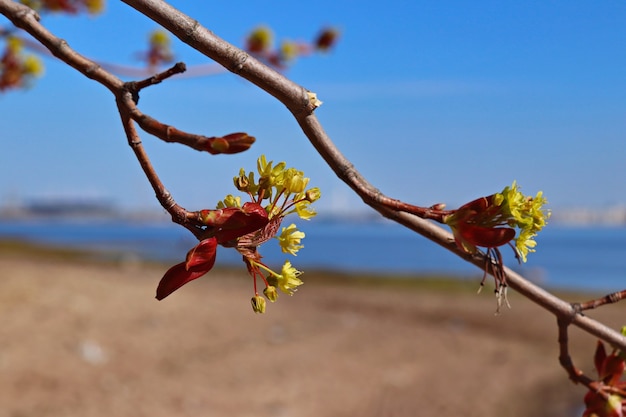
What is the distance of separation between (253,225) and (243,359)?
7.30 metres

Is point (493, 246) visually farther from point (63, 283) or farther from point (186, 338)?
point (63, 283)

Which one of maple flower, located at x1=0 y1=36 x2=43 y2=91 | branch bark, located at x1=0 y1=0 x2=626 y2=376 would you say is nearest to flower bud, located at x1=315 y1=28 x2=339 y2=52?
maple flower, located at x1=0 y1=36 x2=43 y2=91

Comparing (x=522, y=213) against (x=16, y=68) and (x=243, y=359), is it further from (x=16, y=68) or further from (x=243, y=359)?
A: (x=243, y=359)

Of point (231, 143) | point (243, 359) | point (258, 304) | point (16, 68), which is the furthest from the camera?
point (243, 359)

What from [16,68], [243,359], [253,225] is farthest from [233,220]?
[243,359]

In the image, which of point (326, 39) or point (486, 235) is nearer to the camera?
point (486, 235)

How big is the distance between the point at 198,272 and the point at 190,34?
0.23m

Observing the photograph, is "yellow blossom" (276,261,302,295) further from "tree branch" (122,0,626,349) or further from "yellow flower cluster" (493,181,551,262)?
"yellow flower cluster" (493,181,551,262)

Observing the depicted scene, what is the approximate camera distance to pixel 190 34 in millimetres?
657

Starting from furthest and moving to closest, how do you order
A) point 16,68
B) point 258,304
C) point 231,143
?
point 16,68 → point 258,304 → point 231,143

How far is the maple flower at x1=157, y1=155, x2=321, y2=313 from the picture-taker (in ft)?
2.14

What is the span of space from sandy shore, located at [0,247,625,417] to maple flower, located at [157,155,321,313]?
5.03 meters

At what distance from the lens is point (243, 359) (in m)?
7.72

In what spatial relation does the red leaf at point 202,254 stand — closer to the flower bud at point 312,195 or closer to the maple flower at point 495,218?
the flower bud at point 312,195
